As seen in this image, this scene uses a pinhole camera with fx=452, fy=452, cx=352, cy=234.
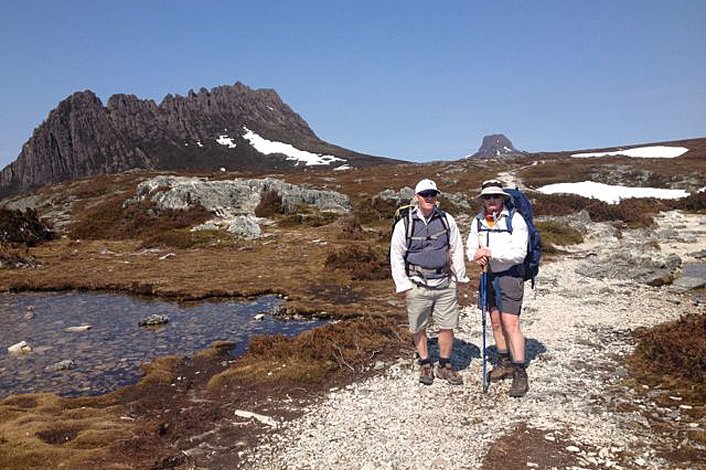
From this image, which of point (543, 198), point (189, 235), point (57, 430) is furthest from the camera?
point (543, 198)

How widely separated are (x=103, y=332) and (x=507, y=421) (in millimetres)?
13076

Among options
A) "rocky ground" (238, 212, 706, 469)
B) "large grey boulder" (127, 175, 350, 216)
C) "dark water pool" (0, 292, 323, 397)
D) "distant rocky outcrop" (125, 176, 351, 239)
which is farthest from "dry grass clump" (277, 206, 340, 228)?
"rocky ground" (238, 212, 706, 469)

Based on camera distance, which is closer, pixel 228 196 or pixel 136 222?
pixel 136 222

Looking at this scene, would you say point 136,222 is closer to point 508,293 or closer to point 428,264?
point 428,264

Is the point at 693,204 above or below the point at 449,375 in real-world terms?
above

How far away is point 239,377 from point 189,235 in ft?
86.7

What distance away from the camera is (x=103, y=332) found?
14.9m

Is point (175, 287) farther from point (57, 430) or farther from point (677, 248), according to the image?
point (677, 248)

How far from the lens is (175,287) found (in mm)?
20672

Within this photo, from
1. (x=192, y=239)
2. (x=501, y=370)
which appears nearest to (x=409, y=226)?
(x=501, y=370)

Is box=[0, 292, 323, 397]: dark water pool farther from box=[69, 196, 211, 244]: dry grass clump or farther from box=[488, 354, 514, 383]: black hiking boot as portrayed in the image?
box=[69, 196, 211, 244]: dry grass clump

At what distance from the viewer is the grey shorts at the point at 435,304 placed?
30.6 ft

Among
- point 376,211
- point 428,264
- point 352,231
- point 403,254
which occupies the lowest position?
point 352,231

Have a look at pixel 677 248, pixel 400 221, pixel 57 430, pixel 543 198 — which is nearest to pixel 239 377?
pixel 57 430
